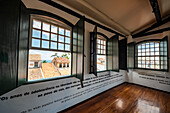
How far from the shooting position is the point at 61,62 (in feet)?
7.38

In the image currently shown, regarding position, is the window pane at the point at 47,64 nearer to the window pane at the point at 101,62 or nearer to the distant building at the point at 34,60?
the distant building at the point at 34,60

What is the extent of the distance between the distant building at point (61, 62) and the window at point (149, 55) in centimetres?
455

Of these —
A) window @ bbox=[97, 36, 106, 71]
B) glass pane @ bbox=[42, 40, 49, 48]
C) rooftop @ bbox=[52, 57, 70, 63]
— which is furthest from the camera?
window @ bbox=[97, 36, 106, 71]

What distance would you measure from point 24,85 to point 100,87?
2660mm

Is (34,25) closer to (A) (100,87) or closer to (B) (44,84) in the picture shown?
(B) (44,84)

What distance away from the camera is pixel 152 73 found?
12.3ft

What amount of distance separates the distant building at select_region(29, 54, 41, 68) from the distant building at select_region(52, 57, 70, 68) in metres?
0.40

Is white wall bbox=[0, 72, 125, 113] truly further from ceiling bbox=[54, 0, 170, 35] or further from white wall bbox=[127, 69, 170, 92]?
white wall bbox=[127, 69, 170, 92]

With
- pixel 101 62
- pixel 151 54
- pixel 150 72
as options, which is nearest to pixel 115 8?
pixel 101 62

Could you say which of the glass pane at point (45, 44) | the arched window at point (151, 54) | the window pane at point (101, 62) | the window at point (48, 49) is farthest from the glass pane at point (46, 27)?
the arched window at point (151, 54)

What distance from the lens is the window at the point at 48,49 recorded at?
1786 mm

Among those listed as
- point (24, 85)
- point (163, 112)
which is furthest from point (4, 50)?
point (163, 112)

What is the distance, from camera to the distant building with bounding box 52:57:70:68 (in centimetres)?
216

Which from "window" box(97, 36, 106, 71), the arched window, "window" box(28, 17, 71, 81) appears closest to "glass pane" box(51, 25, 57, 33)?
"window" box(28, 17, 71, 81)
